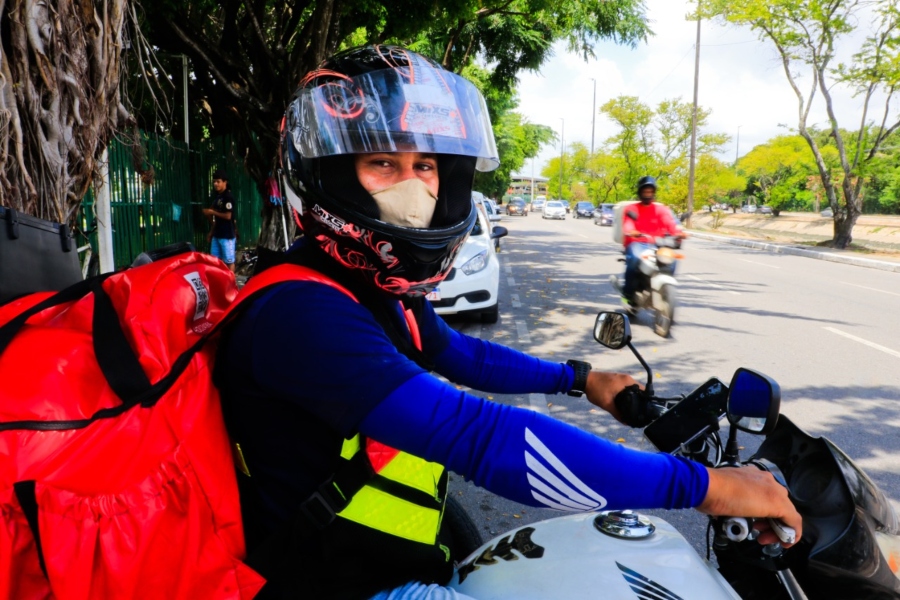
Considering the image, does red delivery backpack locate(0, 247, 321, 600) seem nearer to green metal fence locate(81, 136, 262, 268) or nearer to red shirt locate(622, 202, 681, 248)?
green metal fence locate(81, 136, 262, 268)

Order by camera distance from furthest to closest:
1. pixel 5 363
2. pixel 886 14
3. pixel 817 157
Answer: pixel 817 157 < pixel 886 14 < pixel 5 363

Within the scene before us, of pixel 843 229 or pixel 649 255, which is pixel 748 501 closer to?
pixel 649 255

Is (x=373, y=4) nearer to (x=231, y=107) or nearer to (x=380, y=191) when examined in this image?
(x=231, y=107)

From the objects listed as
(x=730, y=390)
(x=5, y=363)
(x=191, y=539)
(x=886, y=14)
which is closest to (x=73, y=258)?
(x=5, y=363)

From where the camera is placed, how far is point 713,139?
41.5 meters

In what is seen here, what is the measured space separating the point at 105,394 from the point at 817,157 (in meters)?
26.5

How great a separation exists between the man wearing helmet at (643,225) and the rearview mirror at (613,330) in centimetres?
717

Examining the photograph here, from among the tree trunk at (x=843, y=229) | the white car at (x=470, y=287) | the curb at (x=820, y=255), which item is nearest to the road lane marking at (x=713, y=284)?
the white car at (x=470, y=287)

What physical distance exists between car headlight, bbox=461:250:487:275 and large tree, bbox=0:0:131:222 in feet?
17.7

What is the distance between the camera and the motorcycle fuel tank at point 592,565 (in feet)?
4.22

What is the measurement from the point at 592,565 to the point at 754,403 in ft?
1.51

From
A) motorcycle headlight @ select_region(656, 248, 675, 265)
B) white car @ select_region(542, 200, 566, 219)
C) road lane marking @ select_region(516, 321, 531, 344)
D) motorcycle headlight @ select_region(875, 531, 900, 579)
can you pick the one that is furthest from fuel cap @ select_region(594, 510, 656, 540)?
white car @ select_region(542, 200, 566, 219)

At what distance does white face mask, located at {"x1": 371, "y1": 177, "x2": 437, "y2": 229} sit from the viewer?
1587 mm

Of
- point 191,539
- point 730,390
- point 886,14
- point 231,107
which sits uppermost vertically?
point 886,14
